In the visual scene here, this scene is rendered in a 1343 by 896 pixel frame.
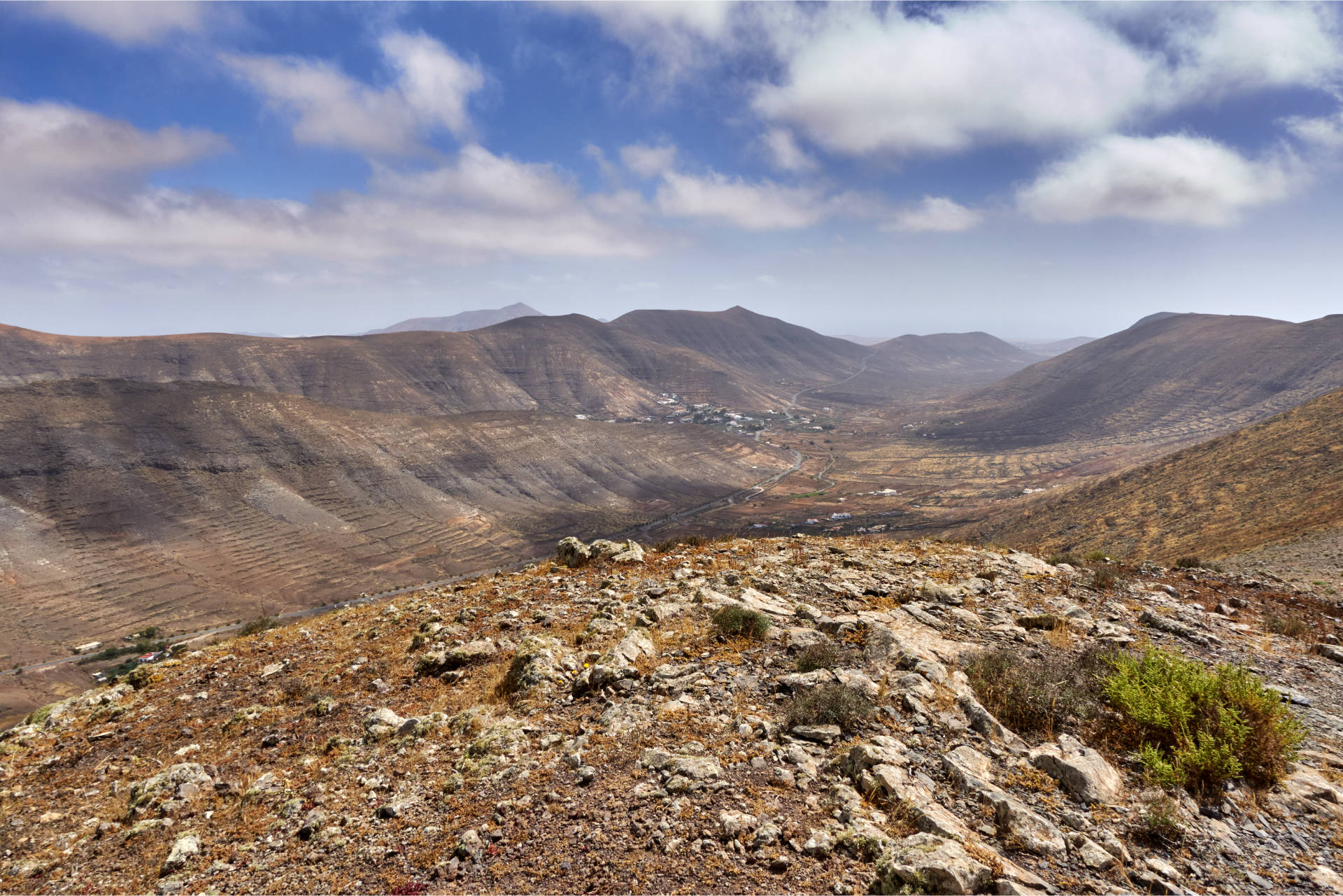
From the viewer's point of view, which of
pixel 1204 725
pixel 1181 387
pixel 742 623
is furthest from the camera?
pixel 1181 387

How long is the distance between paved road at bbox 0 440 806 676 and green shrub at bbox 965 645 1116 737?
18460 mm

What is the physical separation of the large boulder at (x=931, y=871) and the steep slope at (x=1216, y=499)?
2600 centimetres

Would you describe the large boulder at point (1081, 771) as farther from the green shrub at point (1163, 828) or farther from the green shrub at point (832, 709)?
the green shrub at point (832, 709)

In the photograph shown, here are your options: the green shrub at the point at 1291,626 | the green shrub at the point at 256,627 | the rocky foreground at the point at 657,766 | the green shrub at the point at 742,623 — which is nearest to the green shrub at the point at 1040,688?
the rocky foreground at the point at 657,766

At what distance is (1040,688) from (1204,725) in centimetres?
152

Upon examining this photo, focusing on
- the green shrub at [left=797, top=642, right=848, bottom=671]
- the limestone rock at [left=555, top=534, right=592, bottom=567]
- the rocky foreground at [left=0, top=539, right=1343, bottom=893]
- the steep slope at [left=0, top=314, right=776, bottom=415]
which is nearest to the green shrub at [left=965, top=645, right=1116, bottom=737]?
the rocky foreground at [left=0, top=539, right=1343, bottom=893]

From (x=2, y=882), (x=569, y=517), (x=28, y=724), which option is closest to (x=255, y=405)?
(x=569, y=517)

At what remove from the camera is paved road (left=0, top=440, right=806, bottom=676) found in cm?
A: 4509

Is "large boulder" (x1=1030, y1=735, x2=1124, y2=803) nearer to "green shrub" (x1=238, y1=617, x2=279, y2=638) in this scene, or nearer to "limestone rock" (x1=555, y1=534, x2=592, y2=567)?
"limestone rock" (x1=555, y1=534, x2=592, y2=567)

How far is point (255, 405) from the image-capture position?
86875mm

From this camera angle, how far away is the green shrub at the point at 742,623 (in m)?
8.79

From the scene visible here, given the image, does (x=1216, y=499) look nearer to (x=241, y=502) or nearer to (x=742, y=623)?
(x=742, y=623)

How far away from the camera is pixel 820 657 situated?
763cm

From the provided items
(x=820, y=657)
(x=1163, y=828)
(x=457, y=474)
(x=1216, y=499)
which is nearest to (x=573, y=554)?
(x=820, y=657)
